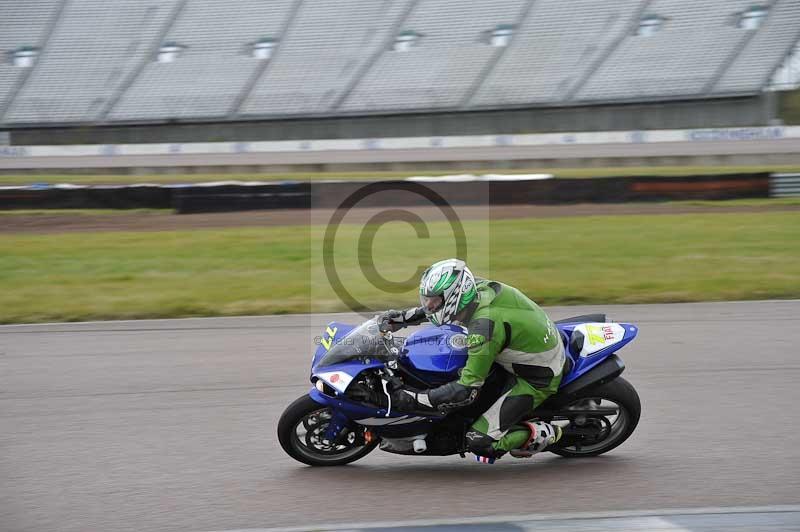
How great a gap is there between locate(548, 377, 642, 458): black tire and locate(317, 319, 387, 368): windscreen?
49.4 inches

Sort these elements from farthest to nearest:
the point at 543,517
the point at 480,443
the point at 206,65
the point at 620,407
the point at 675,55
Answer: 1. the point at 206,65
2. the point at 675,55
3. the point at 620,407
4. the point at 480,443
5. the point at 543,517

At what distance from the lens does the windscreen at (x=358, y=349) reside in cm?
534

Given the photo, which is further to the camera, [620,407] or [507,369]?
[620,407]

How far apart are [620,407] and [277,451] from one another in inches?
88.7

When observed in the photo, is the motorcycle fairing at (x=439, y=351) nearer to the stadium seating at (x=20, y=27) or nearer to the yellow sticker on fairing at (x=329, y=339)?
the yellow sticker on fairing at (x=329, y=339)

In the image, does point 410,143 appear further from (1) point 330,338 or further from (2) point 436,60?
(1) point 330,338

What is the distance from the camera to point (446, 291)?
513cm

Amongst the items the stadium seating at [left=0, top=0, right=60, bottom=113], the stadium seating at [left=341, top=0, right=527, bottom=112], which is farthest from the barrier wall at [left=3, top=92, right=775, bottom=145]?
the stadium seating at [left=0, top=0, right=60, bottom=113]

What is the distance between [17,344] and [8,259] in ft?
19.3

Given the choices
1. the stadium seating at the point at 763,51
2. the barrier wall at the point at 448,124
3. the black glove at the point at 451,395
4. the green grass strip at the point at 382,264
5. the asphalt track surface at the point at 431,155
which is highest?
the stadium seating at the point at 763,51

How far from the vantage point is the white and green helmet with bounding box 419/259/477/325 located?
16.8 feet

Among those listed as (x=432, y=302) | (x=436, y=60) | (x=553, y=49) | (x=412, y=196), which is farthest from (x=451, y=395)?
(x=436, y=60)

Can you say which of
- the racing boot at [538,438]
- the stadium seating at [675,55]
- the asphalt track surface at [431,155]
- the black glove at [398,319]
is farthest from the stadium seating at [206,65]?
the racing boot at [538,438]

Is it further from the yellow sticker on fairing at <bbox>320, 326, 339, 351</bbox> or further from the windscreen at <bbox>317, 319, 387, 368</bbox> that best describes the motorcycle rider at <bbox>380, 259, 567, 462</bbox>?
the yellow sticker on fairing at <bbox>320, 326, 339, 351</bbox>
